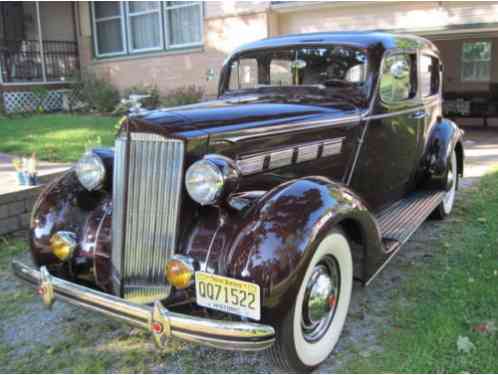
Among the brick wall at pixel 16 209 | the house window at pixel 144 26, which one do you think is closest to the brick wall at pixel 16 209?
the brick wall at pixel 16 209

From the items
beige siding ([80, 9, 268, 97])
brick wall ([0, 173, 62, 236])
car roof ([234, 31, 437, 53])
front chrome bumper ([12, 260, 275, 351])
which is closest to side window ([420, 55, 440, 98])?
car roof ([234, 31, 437, 53])

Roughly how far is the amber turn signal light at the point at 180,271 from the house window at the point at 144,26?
36.1 ft

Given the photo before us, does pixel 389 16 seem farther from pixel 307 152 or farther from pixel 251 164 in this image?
pixel 251 164

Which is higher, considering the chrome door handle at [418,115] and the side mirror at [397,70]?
the side mirror at [397,70]

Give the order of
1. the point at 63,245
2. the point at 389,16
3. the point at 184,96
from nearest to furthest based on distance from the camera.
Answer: the point at 63,245, the point at 389,16, the point at 184,96

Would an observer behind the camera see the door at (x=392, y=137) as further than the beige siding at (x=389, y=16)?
No

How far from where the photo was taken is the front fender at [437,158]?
14.6ft

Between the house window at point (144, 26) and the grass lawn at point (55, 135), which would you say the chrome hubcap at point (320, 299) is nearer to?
the grass lawn at point (55, 135)

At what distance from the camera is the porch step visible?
3.26 metres

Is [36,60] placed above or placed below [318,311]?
above

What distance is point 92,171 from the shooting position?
2.70 m

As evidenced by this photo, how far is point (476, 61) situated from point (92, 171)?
14223mm

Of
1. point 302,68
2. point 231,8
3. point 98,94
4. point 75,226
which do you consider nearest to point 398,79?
point 302,68

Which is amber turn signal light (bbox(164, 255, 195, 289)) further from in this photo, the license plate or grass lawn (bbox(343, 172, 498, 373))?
grass lawn (bbox(343, 172, 498, 373))
